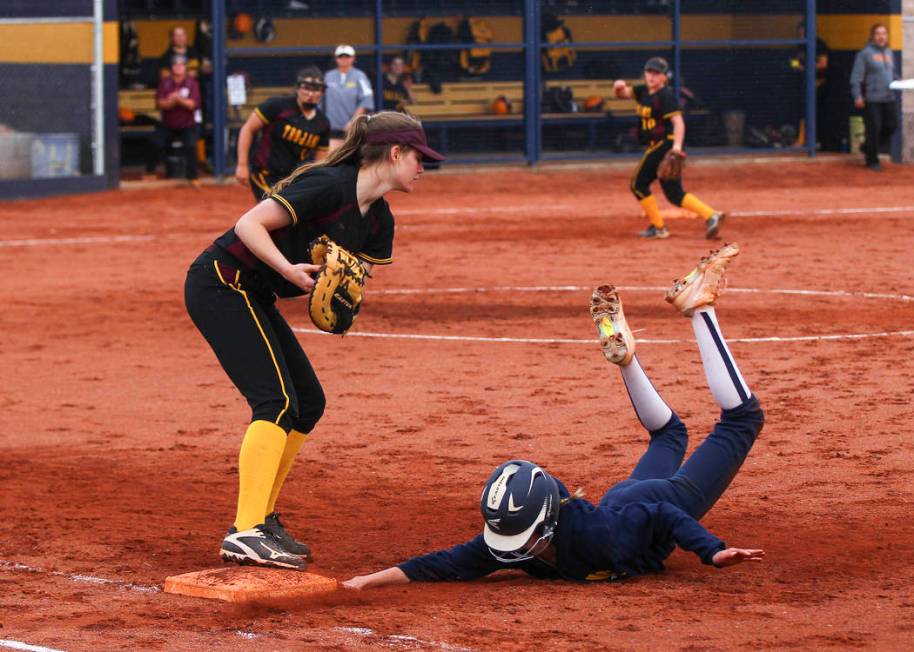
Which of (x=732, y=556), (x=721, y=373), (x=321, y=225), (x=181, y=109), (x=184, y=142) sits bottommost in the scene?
(x=732, y=556)

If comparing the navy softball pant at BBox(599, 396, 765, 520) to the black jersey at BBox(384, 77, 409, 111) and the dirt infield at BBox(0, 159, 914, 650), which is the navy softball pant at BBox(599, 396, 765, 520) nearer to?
the dirt infield at BBox(0, 159, 914, 650)

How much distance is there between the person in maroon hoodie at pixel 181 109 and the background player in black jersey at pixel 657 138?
8.75m

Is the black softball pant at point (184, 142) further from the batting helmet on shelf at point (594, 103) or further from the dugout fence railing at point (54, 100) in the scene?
the batting helmet on shelf at point (594, 103)

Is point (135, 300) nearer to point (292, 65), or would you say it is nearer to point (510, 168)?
point (292, 65)

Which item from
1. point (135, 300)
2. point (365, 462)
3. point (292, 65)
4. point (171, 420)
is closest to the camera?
point (365, 462)

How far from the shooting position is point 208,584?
21.0 ft

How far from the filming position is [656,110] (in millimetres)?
19094

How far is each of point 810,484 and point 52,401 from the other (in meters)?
5.40

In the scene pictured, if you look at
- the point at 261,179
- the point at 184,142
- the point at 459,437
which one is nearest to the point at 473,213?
the point at 184,142

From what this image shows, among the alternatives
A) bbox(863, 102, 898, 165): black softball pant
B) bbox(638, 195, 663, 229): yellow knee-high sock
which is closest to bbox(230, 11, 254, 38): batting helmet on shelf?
bbox(638, 195, 663, 229): yellow knee-high sock

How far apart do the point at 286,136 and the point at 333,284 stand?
30.1 feet

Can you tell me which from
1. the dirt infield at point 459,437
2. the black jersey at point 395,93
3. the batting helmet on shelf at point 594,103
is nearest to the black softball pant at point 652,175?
the dirt infield at point 459,437

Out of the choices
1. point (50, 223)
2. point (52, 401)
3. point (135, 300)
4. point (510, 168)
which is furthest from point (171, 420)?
point (510, 168)

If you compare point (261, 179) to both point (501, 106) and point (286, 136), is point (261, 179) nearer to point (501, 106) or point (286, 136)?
point (286, 136)
